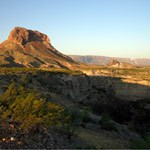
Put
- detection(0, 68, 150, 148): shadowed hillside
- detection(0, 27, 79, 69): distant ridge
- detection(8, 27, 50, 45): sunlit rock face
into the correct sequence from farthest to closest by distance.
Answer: detection(8, 27, 50, 45): sunlit rock face → detection(0, 27, 79, 69): distant ridge → detection(0, 68, 150, 148): shadowed hillside

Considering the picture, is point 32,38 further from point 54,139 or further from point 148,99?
point 54,139

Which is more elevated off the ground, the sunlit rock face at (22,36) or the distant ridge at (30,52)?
the sunlit rock face at (22,36)

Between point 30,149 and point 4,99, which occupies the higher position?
point 4,99

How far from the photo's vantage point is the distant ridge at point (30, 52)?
125875mm

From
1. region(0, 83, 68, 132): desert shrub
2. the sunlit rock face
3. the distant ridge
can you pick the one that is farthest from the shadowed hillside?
the sunlit rock face

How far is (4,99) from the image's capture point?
14.3 metres

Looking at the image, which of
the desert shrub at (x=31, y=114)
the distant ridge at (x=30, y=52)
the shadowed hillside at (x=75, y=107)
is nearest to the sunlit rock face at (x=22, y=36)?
the distant ridge at (x=30, y=52)

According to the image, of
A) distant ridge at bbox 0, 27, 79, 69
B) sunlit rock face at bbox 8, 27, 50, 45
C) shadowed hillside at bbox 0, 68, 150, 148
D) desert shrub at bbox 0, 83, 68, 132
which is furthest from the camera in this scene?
sunlit rock face at bbox 8, 27, 50, 45

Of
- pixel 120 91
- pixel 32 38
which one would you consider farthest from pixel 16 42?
pixel 120 91

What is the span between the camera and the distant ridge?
126 m

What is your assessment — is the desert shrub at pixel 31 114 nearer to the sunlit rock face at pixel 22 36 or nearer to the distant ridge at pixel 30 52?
the distant ridge at pixel 30 52

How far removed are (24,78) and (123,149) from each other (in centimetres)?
2950

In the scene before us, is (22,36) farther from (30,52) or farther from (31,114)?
(31,114)

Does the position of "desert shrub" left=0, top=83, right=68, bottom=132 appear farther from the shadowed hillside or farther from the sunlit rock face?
the sunlit rock face
